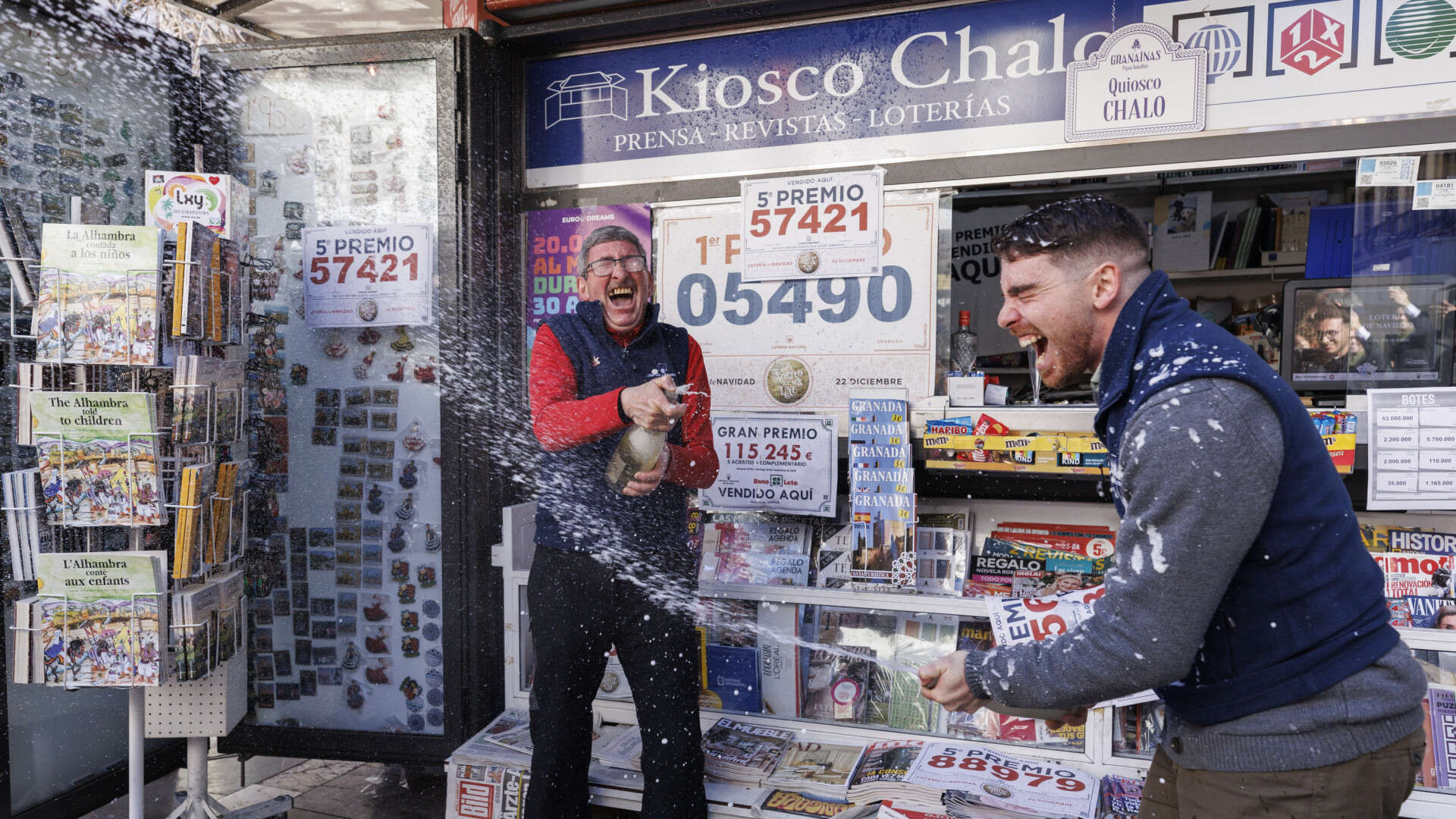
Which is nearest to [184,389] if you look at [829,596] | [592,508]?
[592,508]

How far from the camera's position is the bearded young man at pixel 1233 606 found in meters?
1.32

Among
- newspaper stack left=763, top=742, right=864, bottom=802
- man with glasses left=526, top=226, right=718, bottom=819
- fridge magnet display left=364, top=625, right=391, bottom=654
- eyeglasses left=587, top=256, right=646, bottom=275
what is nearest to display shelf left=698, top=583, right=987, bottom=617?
man with glasses left=526, top=226, right=718, bottom=819

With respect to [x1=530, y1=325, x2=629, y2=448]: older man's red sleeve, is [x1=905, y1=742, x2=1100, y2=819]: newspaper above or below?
below

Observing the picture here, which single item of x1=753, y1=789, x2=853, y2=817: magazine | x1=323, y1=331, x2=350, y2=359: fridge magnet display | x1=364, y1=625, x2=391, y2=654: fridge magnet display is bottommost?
x1=753, y1=789, x2=853, y2=817: magazine

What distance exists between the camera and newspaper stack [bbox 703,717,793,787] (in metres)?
2.92

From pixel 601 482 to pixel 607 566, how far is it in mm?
266

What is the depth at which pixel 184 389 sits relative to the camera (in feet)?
9.47

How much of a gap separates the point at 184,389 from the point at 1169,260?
4.23 meters

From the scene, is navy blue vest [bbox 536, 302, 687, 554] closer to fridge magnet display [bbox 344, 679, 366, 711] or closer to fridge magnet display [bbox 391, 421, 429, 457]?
fridge magnet display [bbox 391, 421, 429, 457]

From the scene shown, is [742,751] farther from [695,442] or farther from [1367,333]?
[1367,333]

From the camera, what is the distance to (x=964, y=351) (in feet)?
11.8

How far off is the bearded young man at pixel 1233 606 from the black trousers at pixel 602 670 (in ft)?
4.31

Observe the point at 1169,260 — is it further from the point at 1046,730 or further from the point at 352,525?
the point at 352,525

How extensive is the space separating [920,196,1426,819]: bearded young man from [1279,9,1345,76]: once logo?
6.59 ft
